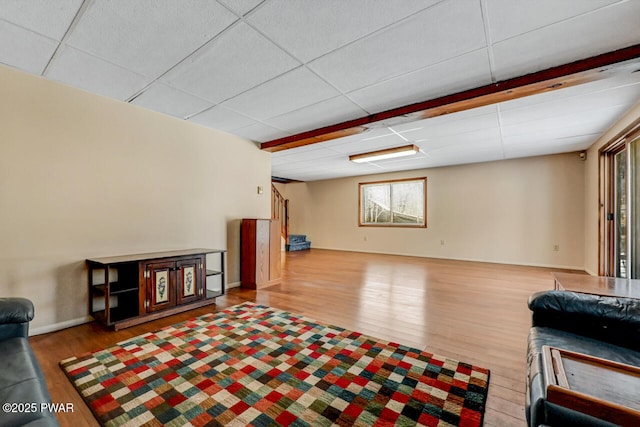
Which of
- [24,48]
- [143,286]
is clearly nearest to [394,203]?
[143,286]

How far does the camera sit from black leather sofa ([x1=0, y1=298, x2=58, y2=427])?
0.97 metres

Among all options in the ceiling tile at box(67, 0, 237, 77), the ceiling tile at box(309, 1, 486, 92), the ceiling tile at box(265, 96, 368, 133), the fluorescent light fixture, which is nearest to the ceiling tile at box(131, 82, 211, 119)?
the ceiling tile at box(67, 0, 237, 77)

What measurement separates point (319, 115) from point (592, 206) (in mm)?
5294

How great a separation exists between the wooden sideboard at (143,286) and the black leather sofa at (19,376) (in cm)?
102

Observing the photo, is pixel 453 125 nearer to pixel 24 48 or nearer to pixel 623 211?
pixel 623 211

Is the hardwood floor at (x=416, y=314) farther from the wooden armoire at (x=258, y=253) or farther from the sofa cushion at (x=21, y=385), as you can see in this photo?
the sofa cushion at (x=21, y=385)

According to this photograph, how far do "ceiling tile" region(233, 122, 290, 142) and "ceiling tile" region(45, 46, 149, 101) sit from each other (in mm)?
1456

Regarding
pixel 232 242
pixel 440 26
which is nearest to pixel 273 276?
pixel 232 242

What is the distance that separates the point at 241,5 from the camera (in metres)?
1.73

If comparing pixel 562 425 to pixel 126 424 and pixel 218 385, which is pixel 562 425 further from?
pixel 126 424

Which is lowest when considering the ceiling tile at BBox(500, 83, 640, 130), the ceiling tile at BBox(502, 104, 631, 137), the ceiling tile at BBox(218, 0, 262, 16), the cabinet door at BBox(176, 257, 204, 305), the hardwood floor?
the hardwood floor

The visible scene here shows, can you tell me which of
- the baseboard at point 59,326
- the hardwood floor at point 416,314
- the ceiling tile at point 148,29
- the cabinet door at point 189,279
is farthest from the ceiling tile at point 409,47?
the baseboard at point 59,326

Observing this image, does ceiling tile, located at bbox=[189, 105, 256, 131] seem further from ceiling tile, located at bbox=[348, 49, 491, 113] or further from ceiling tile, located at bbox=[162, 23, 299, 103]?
ceiling tile, located at bbox=[348, 49, 491, 113]

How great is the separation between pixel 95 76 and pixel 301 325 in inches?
120
